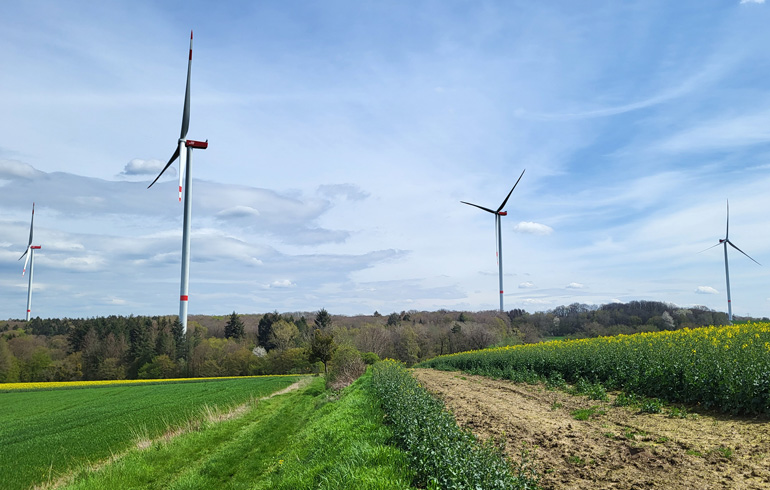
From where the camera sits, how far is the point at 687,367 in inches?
527

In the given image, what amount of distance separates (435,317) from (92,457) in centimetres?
15117

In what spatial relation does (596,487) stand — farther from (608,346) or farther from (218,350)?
(218,350)

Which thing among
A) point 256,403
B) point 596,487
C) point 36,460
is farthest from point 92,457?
point 596,487

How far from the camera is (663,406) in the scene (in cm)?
1316

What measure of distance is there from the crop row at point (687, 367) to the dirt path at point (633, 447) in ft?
2.63

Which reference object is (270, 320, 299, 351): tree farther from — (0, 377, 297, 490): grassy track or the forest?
(0, 377, 297, 490): grassy track

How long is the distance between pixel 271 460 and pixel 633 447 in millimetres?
11230

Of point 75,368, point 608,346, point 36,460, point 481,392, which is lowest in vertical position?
point 75,368

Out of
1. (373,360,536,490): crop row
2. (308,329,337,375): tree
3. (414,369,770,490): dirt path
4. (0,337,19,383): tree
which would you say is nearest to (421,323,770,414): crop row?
(414,369,770,490): dirt path

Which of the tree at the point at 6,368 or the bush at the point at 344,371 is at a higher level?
the bush at the point at 344,371

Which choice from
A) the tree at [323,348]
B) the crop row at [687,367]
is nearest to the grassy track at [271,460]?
the crop row at [687,367]

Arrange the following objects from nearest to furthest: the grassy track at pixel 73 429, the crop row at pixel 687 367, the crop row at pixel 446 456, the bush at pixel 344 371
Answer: the crop row at pixel 446 456, the crop row at pixel 687 367, the grassy track at pixel 73 429, the bush at pixel 344 371

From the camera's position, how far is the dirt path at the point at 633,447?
750cm

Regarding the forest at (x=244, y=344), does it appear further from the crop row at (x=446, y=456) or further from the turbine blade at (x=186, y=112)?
the crop row at (x=446, y=456)
